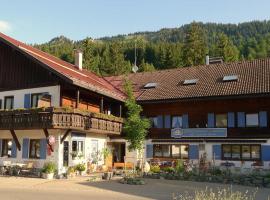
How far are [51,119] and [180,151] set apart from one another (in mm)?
10699

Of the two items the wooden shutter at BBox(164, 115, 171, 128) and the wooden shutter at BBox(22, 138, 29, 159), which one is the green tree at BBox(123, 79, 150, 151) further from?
the wooden shutter at BBox(22, 138, 29, 159)

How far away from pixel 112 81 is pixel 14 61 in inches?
438

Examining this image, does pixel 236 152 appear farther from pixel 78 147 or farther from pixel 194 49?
pixel 194 49

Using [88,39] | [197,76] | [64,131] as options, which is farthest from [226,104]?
A: [88,39]

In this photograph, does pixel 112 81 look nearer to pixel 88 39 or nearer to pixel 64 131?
pixel 64 131

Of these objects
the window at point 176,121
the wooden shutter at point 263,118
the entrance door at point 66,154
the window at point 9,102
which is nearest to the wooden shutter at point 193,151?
the window at point 176,121

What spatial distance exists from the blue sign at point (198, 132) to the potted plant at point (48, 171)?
32.1ft

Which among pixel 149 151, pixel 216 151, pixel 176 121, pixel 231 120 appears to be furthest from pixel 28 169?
pixel 231 120

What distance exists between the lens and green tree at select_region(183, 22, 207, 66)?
6669cm

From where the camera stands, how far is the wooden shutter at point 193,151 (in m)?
28.0

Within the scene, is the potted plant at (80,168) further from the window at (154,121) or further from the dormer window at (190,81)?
the dormer window at (190,81)

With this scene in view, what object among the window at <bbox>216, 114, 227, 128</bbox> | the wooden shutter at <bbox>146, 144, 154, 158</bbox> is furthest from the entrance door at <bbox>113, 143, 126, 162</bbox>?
the window at <bbox>216, 114, 227, 128</bbox>

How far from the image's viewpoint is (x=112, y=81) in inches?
1443

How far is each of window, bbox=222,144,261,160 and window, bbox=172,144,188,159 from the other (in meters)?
2.83
